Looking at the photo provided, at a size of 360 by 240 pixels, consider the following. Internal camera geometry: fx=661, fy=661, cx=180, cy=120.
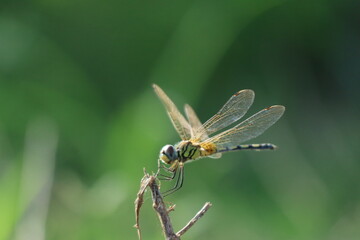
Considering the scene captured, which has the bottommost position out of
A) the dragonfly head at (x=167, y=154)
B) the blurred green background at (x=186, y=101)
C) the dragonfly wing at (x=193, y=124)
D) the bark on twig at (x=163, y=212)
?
the bark on twig at (x=163, y=212)

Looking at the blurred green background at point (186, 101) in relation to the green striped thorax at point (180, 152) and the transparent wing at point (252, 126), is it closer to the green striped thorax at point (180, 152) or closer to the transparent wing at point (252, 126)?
the transparent wing at point (252, 126)

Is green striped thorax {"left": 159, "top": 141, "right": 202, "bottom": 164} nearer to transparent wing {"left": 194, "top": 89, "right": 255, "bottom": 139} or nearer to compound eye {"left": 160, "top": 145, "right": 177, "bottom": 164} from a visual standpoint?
compound eye {"left": 160, "top": 145, "right": 177, "bottom": 164}

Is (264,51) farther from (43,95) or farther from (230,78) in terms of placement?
(43,95)

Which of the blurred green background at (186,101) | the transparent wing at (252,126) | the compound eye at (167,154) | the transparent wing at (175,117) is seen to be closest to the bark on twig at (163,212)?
the compound eye at (167,154)

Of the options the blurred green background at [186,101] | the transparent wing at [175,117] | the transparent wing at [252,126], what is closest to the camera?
the transparent wing at [175,117]

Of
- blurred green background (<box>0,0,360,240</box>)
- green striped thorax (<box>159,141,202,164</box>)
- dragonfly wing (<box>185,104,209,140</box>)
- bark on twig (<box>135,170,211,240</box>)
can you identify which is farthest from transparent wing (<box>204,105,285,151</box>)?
bark on twig (<box>135,170,211,240</box>)

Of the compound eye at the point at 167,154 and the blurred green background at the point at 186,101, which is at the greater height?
the blurred green background at the point at 186,101

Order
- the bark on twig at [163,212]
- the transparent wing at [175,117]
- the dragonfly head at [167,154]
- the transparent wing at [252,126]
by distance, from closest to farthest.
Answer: the bark on twig at [163,212]
the dragonfly head at [167,154]
the transparent wing at [175,117]
the transparent wing at [252,126]

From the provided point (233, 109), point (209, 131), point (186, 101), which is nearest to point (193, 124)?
point (209, 131)
